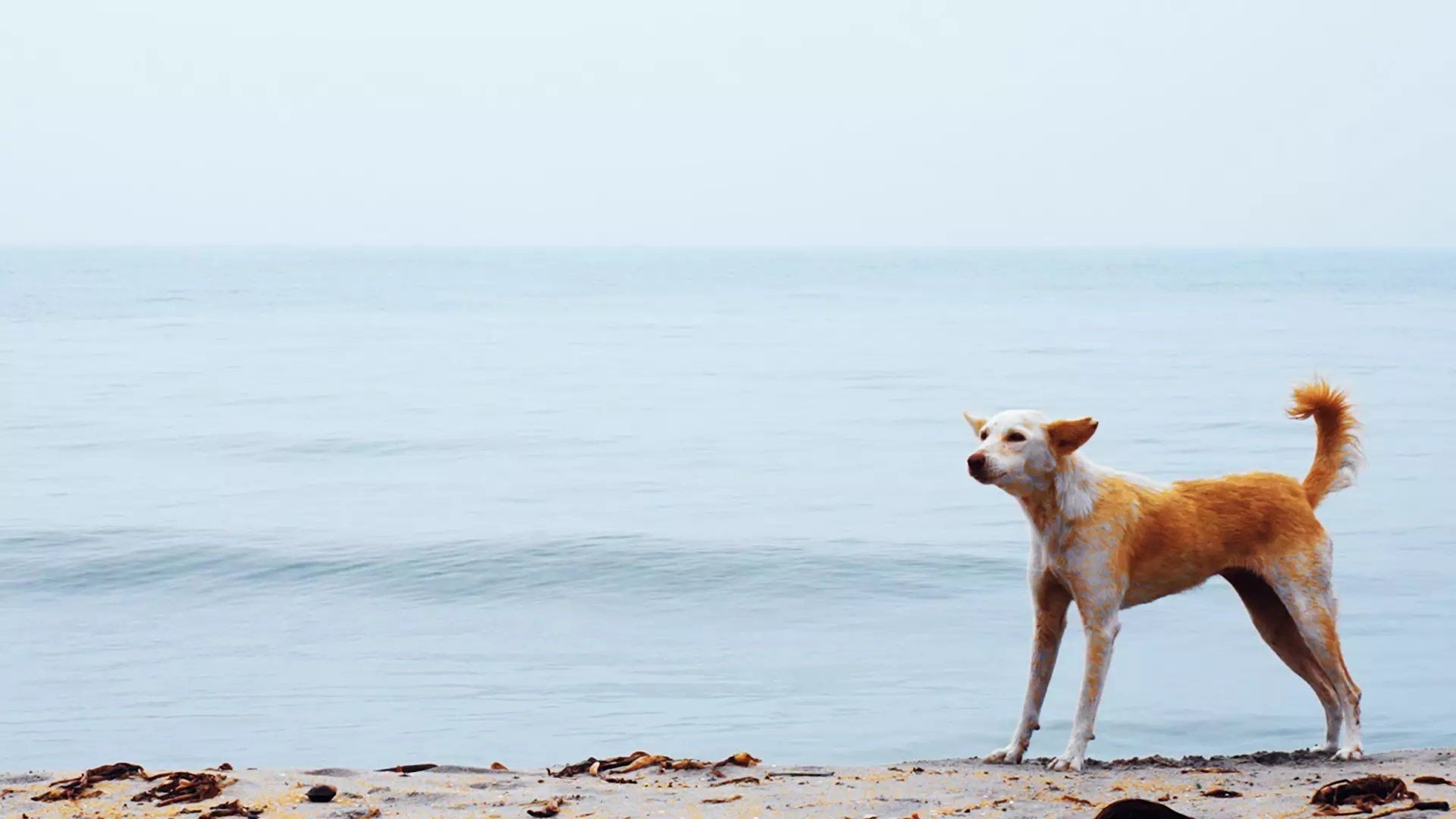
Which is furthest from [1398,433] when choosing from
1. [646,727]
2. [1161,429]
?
[646,727]

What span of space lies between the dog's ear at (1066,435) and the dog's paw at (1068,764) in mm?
1159

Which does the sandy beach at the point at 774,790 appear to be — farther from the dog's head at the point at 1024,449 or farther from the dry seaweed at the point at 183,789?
the dog's head at the point at 1024,449

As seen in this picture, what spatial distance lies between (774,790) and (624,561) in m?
9.36

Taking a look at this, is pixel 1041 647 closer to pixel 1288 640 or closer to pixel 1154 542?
pixel 1154 542

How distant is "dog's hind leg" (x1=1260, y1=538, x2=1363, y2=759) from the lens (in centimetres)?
610

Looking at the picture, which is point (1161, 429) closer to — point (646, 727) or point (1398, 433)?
point (1398, 433)

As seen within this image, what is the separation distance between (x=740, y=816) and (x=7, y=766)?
191 inches

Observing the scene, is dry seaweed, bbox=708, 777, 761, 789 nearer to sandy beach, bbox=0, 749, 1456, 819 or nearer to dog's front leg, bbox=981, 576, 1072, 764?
sandy beach, bbox=0, 749, 1456, 819

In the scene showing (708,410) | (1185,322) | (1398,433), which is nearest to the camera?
(1398,433)

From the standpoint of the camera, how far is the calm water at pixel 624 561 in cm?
934

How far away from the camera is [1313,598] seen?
613 cm

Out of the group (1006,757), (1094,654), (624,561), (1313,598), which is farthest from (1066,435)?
(624,561)

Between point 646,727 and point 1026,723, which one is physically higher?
point 1026,723

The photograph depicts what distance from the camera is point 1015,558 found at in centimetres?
1494
